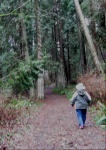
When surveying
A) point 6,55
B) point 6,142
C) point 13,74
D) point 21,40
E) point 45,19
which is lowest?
point 6,142

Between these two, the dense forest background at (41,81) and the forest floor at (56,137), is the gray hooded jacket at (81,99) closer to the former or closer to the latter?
the dense forest background at (41,81)

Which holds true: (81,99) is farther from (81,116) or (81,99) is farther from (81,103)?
(81,116)

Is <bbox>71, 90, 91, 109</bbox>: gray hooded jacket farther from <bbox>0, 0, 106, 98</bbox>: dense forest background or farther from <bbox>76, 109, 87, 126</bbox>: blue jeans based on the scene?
<bbox>0, 0, 106, 98</bbox>: dense forest background

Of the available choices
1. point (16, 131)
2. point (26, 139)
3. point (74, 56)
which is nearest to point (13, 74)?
point (16, 131)

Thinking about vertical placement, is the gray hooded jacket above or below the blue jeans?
above

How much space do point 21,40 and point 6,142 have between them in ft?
A: 47.8

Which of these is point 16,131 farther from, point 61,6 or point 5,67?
point 61,6

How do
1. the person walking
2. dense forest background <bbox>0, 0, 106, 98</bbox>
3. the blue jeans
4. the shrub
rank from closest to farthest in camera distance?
the blue jeans
the person walking
the shrub
dense forest background <bbox>0, 0, 106, 98</bbox>

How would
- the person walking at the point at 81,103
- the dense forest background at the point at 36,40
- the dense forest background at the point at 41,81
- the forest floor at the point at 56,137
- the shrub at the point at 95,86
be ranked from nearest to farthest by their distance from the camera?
the forest floor at the point at 56,137 < the dense forest background at the point at 41,81 < the person walking at the point at 81,103 < the shrub at the point at 95,86 < the dense forest background at the point at 36,40

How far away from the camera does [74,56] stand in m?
35.7

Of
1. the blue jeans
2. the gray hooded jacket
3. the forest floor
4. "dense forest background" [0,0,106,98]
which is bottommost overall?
the forest floor

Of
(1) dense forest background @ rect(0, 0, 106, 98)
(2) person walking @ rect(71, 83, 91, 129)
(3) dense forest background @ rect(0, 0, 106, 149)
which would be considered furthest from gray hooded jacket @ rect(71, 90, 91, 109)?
(1) dense forest background @ rect(0, 0, 106, 98)

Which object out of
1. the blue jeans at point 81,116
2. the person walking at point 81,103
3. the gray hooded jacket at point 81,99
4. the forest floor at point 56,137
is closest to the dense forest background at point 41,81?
the forest floor at point 56,137

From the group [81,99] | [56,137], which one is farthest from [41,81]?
[56,137]
